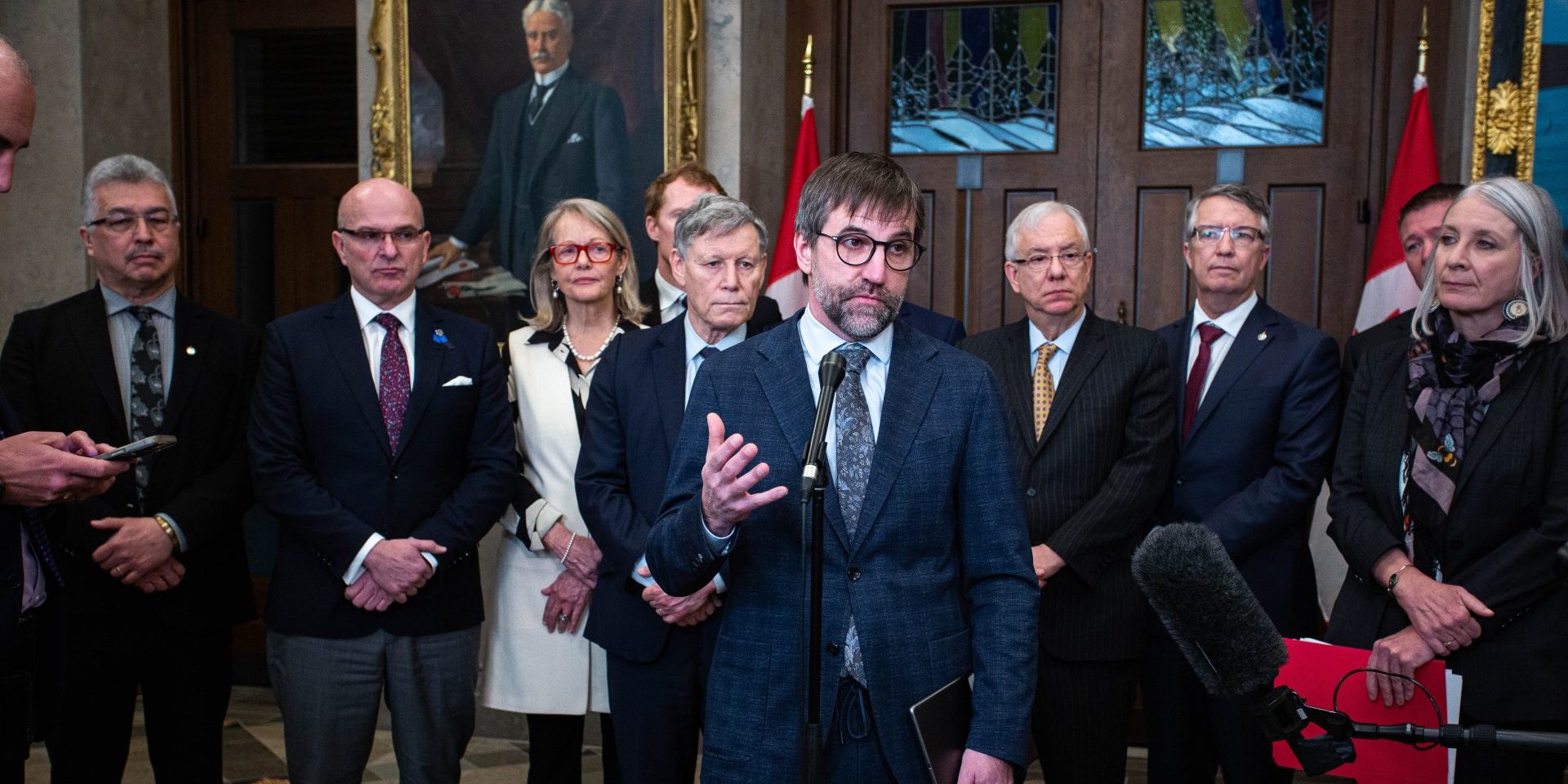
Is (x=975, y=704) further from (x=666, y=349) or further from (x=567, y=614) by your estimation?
(x=567, y=614)

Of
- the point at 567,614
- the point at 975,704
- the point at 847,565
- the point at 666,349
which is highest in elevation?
the point at 666,349

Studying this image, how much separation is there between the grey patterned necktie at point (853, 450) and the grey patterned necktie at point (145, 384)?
207 cm

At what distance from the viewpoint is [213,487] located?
→ 11.0 feet

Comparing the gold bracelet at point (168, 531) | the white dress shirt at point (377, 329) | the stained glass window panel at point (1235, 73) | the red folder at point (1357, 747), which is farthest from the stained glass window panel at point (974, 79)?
the gold bracelet at point (168, 531)

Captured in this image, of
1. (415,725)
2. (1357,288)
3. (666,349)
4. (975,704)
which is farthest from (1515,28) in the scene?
(415,725)

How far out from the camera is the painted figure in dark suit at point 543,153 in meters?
4.99

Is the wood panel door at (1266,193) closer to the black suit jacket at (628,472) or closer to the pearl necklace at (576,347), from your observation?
the pearl necklace at (576,347)

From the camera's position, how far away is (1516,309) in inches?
108

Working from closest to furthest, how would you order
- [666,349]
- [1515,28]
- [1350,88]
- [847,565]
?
[847,565], [666,349], [1515,28], [1350,88]

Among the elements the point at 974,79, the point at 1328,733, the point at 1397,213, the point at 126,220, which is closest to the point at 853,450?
the point at 1328,733

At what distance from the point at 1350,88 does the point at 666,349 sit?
119 inches

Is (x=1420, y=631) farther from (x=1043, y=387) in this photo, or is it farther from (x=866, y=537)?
A: (x=866, y=537)

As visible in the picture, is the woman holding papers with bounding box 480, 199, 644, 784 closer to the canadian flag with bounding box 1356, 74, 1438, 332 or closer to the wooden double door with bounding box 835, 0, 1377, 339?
the wooden double door with bounding box 835, 0, 1377, 339

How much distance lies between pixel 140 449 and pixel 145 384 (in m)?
1.15
